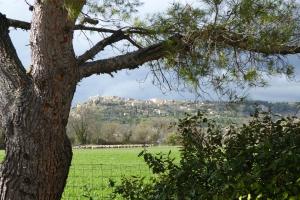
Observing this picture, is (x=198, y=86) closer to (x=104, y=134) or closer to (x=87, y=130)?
(x=87, y=130)

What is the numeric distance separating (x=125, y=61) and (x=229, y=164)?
161 centimetres

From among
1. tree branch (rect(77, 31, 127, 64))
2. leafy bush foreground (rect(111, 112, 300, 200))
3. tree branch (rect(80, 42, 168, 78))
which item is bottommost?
leafy bush foreground (rect(111, 112, 300, 200))

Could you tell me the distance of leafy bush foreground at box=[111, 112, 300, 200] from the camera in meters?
3.81

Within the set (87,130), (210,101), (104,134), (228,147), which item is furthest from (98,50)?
(104,134)

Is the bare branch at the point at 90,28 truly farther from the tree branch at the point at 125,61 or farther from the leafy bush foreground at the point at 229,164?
the leafy bush foreground at the point at 229,164

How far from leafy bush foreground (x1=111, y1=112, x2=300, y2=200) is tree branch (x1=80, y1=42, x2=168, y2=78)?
2.06 feet

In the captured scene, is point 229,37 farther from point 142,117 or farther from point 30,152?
point 142,117

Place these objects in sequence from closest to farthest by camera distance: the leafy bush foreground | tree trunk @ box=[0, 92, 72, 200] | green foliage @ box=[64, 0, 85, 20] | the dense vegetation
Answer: the leafy bush foreground
green foliage @ box=[64, 0, 85, 20]
tree trunk @ box=[0, 92, 72, 200]
the dense vegetation

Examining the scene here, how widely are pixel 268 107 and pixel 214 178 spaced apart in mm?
1379

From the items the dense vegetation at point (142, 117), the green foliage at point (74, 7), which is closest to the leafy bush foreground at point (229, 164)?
the dense vegetation at point (142, 117)

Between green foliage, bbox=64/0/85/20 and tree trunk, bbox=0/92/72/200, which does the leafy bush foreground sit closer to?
tree trunk, bbox=0/92/72/200

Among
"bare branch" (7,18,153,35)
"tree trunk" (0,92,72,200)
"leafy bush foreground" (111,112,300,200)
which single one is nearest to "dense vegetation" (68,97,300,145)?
"leafy bush foreground" (111,112,300,200)

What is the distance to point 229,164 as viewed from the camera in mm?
4113

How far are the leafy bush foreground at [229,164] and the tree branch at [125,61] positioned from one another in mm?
629
